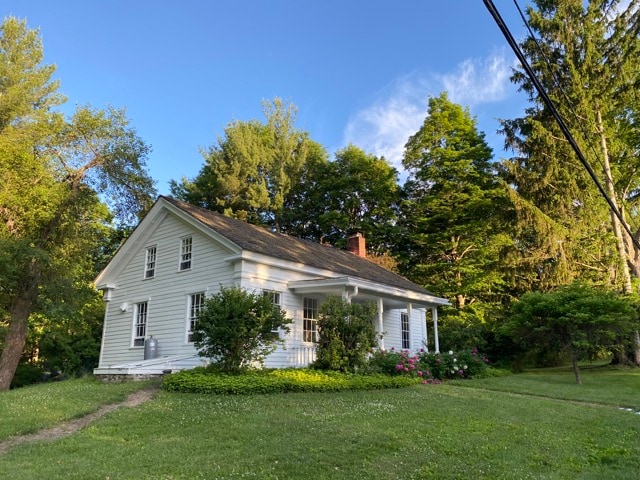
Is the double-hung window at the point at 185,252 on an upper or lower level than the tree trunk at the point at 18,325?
upper

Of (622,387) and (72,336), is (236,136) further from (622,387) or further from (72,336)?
(622,387)

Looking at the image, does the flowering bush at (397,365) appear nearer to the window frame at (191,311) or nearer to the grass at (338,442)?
the grass at (338,442)

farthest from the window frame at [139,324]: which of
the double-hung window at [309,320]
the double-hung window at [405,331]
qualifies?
the double-hung window at [405,331]

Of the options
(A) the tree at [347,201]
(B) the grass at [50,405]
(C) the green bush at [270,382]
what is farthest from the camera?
(A) the tree at [347,201]

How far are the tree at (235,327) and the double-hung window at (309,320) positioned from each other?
417 cm

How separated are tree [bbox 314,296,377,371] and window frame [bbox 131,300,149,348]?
278 inches

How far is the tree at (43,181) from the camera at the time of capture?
57.1ft

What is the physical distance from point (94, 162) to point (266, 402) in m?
14.9

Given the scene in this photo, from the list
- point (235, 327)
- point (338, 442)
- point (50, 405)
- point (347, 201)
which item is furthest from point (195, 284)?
point (347, 201)

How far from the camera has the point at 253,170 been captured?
34594 mm

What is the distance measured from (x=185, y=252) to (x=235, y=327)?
603 cm

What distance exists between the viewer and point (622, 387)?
14234 mm

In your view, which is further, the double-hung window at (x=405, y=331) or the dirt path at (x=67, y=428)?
the double-hung window at (x=405, y=331)

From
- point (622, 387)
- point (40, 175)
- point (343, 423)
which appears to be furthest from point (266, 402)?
point (40, 175)
